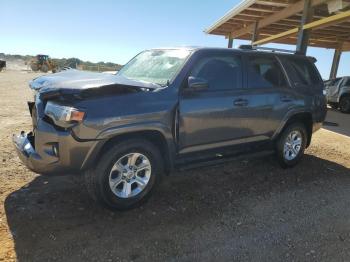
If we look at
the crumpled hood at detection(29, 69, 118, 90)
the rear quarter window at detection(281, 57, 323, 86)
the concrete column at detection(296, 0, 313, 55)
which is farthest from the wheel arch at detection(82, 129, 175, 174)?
the concrete column at detection(296, 0, 313, 55)

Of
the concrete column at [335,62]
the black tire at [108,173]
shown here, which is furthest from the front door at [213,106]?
the concrete column at [335,62]

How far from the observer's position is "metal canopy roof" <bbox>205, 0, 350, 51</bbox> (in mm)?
11756

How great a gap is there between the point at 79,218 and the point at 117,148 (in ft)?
2.79

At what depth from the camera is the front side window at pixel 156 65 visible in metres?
4.39

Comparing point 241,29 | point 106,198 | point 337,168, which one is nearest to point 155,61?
point 106,198

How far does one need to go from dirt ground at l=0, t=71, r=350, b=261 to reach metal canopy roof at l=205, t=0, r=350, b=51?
7.50 metres

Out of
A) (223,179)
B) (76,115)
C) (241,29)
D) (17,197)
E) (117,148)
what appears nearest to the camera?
(76,115)

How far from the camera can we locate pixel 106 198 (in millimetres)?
3764

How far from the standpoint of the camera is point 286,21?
1698 centimetres

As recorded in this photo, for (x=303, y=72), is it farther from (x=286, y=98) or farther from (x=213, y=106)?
(x=213, y=106)

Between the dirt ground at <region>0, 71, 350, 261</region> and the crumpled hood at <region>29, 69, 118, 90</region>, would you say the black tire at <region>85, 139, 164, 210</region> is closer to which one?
the dirt ground at <region>0, 71, 350, 261</region>

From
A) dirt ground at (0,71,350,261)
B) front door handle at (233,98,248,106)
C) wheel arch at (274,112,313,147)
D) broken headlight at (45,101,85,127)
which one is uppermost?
broken headlight at (45,101,85,127)

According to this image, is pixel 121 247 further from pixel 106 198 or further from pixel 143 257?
pixel 106 198

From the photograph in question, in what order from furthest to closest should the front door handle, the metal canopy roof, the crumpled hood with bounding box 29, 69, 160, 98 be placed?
the metal canopy roof → the front door handle → the crumpled hood with bounding box 29, 69, 160, 98
